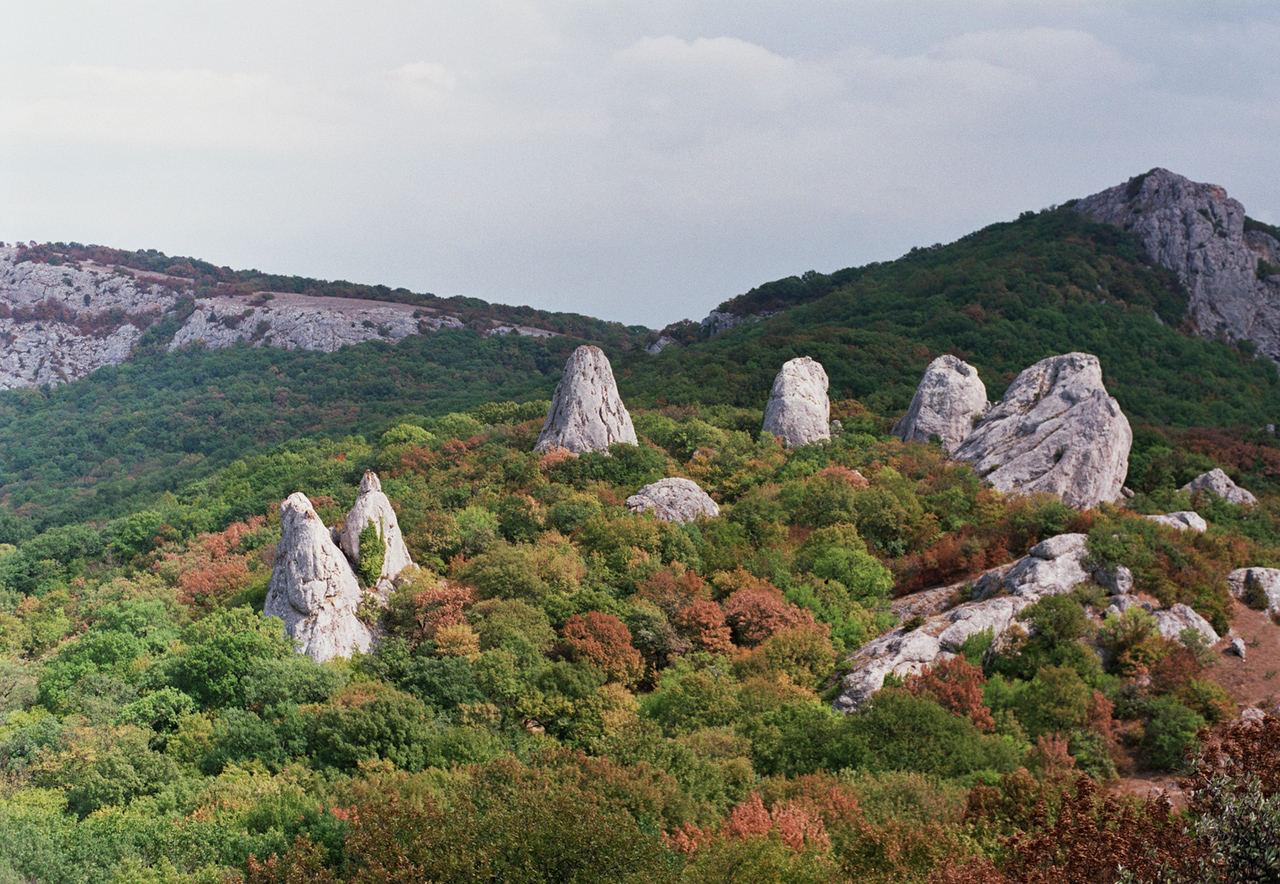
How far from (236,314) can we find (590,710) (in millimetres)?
91152

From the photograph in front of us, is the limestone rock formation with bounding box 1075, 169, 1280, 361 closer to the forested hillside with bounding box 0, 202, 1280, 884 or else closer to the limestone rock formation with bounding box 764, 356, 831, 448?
the forested hillside with bounding box 0, 202, 1280, 884

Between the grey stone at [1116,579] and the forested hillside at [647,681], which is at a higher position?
the grey stone at [1116,579]

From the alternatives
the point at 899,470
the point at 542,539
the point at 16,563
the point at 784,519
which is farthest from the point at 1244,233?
the point at 16,563

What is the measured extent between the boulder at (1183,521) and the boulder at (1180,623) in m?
4.87

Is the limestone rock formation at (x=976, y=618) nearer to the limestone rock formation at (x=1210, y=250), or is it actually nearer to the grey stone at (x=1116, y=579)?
the grey stone at (x=1116, y=579)

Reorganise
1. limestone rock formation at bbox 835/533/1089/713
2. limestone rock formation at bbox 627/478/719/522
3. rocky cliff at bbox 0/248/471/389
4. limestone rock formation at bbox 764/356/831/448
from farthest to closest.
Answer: rocky cliff at bbox 0/248/471/389 → limestone rock formation at bbox 764/356/831/448 → limestone rock formation at bbox 627/478/719/522 → limestone rock formation at bbox 835/533/1089/713

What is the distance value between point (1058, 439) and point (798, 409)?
12.0 m

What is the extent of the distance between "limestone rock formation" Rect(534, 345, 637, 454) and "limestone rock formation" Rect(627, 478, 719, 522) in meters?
4.68

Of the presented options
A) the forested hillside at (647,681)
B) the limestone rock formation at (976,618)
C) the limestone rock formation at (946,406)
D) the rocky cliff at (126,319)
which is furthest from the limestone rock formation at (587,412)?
Answer: the rocky cliff at (126,319)

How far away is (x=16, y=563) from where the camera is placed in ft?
135

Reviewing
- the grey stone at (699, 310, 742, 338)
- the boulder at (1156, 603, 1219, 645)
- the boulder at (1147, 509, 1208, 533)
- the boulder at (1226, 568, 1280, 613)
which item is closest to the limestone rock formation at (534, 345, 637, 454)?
the boulder at (1147, 509, 1208, 533)

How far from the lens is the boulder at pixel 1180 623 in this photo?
77.8ft

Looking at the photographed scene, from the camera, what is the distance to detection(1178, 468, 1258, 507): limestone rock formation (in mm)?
33625

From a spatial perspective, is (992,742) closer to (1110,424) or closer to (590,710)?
(590,710)
